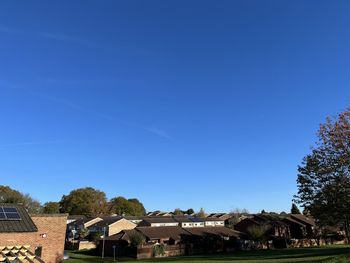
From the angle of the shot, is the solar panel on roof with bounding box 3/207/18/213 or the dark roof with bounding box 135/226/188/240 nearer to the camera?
the solar panel on roof with bounding box 3/207/18/213

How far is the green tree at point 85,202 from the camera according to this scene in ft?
401

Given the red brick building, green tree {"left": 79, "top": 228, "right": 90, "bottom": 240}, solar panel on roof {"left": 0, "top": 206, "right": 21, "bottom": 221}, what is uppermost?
green tree {"left": 79, "top": 228, "right": 90, "bottom": 240}

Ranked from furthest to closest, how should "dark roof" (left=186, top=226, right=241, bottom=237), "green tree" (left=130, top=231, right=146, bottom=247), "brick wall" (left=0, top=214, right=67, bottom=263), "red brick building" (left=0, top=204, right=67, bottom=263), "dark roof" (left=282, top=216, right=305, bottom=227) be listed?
"dark roof" (left=282, top=216, right=305, bottom=227)
"dark roof" (left=186, top=226, right=241, bottom=237)
"green tree" (left=130, top=231, right=146, bottom=247)
"brick wall" (left=0, top=214, right=67, bottom=263)
"red brick building" (left=0, top=204, right=67, bottom=263)

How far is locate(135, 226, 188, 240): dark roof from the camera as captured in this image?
6536cm

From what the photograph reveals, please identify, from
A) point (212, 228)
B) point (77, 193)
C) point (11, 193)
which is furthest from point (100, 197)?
point (212, 228)

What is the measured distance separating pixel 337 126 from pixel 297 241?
164ft

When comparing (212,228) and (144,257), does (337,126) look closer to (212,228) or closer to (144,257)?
(144,257)

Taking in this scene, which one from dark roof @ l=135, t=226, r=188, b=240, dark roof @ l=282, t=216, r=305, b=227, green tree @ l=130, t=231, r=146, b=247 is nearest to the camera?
green tree @ l=130, t=231, r=146, b=247

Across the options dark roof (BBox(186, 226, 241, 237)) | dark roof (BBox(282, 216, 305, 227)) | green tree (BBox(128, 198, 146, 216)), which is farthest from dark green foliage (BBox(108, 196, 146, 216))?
dark roof (BBox(282, 216, 305, 227))

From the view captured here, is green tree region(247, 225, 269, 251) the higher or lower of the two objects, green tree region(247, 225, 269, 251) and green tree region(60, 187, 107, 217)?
the lower

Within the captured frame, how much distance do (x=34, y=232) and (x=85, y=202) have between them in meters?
95.9

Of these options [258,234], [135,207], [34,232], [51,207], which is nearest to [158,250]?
[258,234]

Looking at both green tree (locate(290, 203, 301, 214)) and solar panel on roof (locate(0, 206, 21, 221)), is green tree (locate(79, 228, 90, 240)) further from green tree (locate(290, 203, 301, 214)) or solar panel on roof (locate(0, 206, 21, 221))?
green tree (locate(290, 203, 301, 214))

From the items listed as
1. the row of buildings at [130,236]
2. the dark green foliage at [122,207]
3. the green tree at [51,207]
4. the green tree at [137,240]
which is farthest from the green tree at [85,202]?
the green tree at [137,240]
